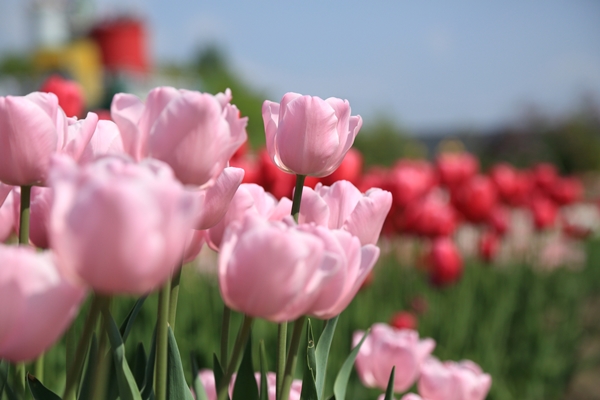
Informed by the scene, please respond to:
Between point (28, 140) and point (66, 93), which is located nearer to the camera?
point (28, 140)

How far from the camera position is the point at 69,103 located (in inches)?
64.0

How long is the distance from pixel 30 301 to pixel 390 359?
0.68 metres

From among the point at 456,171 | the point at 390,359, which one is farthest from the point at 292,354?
the point at 456,171

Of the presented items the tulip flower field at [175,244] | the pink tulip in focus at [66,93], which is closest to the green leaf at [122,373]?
the tulip flower field at [175,244]

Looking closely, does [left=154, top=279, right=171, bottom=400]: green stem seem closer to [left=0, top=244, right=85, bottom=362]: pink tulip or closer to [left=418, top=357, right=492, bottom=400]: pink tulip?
[left=0, top=244, right=85, bottom=362]: pink tulip

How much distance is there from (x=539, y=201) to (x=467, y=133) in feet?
64.9

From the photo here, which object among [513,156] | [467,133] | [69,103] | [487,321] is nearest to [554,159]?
[513,156]

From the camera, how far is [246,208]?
59cm

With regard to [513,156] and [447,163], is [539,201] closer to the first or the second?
[447,163]

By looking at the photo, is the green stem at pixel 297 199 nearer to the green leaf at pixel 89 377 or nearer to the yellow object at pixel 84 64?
the green leaf at pixel 89 377

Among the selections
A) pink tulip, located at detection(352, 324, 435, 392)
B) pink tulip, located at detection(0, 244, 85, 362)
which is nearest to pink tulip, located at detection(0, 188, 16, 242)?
pink tulip, located at detection(0, 244, 85, 362)

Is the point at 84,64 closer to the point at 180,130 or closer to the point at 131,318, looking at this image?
the point at 131,318

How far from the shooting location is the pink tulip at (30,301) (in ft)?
1.13

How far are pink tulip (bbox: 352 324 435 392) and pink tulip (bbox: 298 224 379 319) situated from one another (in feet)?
1.54
